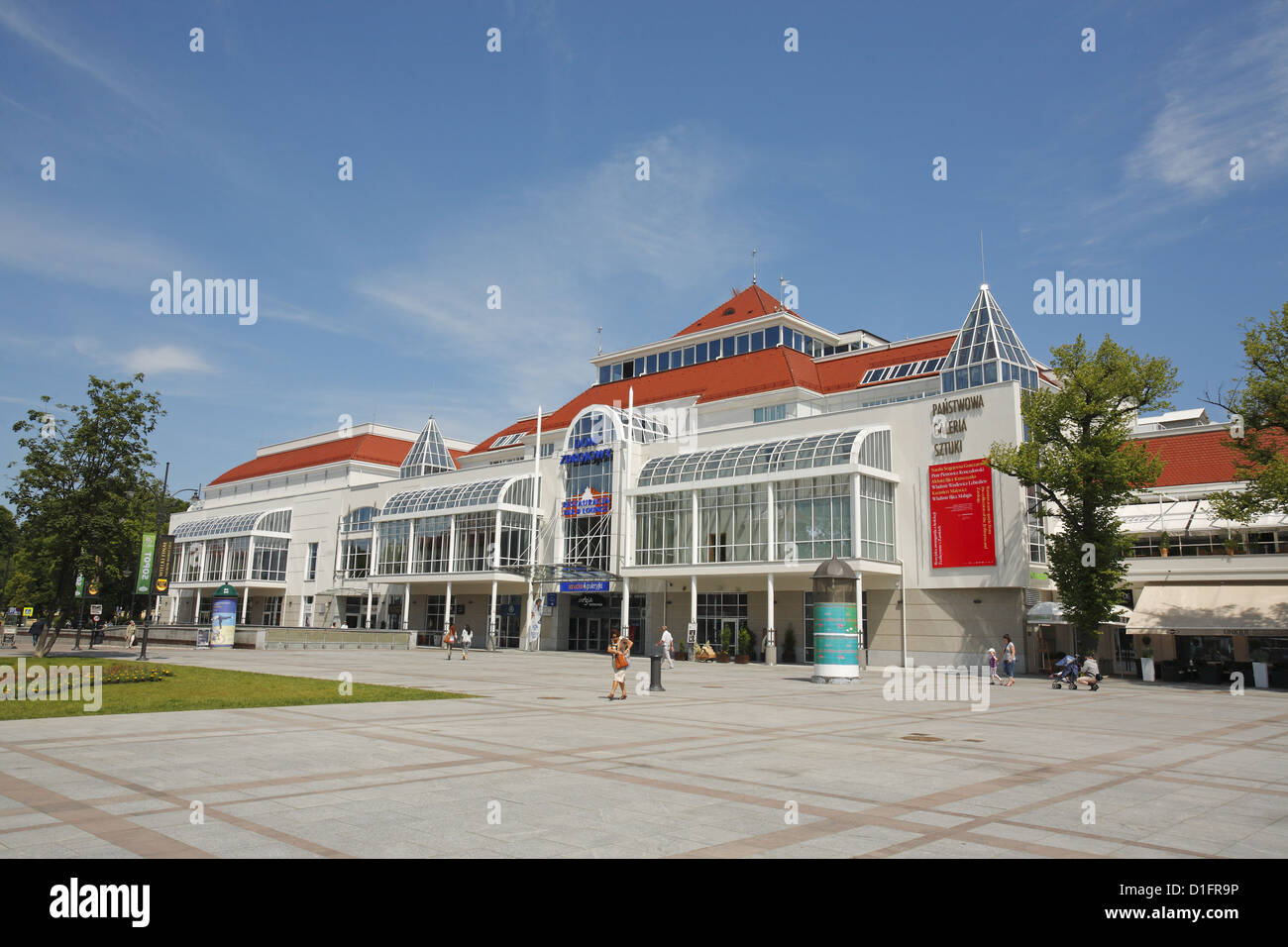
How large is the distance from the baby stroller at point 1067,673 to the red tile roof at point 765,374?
75.0ft

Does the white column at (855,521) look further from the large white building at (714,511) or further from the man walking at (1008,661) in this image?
the man walking at (1008,661)

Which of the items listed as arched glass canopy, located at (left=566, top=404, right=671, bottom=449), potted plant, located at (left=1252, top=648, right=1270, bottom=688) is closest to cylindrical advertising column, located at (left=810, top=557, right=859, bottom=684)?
potted plant, located at (left=1252, top=648, right=1270, bottom=688)

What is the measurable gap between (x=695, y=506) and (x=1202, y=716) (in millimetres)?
28301

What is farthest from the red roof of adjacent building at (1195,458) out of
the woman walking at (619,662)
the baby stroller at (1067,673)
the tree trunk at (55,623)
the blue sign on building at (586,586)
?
the tree trunk at (55,623)

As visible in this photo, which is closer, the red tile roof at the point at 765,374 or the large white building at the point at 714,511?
the large white building at the point at 714,511

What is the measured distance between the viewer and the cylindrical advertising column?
96.1 ft

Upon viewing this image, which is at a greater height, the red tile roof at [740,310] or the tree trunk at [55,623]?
the red tile roof at [740,310]

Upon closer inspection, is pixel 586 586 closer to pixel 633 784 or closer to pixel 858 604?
pixel 858 604

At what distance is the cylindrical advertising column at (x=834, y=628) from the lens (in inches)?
1153

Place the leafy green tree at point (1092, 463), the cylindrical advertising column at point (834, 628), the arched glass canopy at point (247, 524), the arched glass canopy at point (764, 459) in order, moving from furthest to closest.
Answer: the arched glass canopy at point (247, 524)
the arched glass canopy at point (764, 459)
the leafy green tree at point (1092, 463)
the cylindrical advertising column at point (834, 628)

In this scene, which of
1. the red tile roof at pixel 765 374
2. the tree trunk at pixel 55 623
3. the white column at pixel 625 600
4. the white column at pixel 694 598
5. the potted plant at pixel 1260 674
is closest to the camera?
the tree trunk at pixel 55 623

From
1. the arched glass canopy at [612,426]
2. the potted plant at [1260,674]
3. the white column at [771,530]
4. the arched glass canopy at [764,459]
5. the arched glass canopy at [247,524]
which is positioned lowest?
the potted plant at [1260,674]
